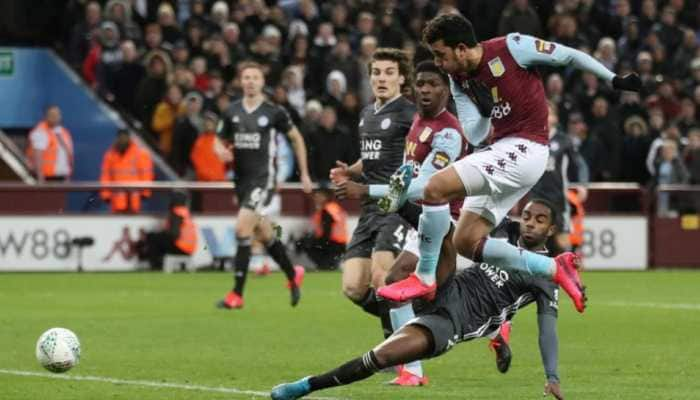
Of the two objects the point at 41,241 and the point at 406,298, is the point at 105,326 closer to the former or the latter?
the point at 406,298

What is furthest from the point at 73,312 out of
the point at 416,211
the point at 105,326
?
the point at 416,211

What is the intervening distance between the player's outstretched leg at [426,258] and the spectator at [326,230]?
13.1 m

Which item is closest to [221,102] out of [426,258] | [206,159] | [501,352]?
[206,159]

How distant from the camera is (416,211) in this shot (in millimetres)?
11930

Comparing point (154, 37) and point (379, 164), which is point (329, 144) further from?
point (379, 164)

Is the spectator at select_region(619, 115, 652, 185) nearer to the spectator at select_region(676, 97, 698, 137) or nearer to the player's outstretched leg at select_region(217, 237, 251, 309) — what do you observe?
the spectator at select_region(676, 97, 698, 137)

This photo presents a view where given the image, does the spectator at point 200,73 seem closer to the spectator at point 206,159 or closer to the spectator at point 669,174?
the spectator at point 206,159

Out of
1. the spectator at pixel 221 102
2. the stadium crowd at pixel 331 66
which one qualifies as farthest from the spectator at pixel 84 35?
the spectator at pixel 221 102

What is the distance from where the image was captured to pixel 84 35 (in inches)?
1058

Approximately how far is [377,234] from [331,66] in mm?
13920

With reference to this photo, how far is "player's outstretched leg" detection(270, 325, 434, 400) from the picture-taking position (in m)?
9.05

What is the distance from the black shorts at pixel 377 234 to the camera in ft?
40.5

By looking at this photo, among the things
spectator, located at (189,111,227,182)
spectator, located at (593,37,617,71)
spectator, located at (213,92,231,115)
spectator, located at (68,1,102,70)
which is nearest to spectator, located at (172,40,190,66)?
spectator, located at (213,92,231,115)

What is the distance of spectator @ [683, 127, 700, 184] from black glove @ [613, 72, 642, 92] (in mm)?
16089
